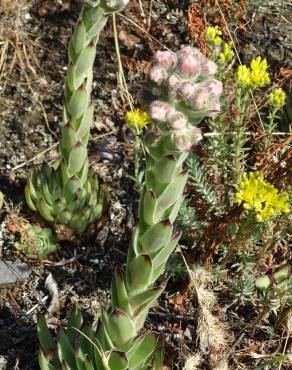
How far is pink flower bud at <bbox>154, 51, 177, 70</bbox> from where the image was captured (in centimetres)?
179

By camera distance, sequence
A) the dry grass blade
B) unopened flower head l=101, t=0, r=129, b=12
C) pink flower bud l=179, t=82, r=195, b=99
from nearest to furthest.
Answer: pink flower bud l=179, t=82, r=195, b=99 → unopened flower head l=101, t=0, r=129, b=12 → the dry grass blade

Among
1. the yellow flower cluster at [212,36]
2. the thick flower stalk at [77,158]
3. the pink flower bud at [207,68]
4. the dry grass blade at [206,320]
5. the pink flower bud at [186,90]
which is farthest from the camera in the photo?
the yellow flower cluster at [212,36]

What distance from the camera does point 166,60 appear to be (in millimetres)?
1792

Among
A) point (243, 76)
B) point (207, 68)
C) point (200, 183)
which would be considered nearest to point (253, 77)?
point (243, 76)

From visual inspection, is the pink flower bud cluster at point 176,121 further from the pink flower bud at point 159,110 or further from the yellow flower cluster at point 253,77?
the yellow flower cluster at point 253,77

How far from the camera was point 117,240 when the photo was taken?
341 cm

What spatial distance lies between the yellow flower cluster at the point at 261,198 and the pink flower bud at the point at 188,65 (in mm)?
1030

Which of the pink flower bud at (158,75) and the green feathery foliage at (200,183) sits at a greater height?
the pink flower bud at (158,75)

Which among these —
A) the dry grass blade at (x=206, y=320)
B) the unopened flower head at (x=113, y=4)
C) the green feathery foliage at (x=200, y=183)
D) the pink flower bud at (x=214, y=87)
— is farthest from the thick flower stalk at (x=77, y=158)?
the pink flower bud at (x=214, y=87)

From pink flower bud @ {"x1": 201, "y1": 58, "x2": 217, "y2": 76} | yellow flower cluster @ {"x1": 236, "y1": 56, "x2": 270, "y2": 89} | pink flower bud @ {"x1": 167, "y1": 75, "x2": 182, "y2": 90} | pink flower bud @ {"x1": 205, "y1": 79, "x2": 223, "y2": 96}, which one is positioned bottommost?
yellow flower cluster @ {"x1": 236, "y1": 56, "x2": 270, "y2": 89}

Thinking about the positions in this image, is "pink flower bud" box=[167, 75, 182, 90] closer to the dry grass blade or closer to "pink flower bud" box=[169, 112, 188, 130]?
"pink flower bud" box=[169, 112, 188, 130]

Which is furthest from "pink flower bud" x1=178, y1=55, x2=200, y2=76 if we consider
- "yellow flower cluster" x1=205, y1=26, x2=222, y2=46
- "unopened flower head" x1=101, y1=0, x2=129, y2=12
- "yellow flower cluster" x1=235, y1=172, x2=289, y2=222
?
"yellow flower cluster" x1=205, y1=26, x2=222, y2=46

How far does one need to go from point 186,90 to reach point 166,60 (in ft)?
0.46

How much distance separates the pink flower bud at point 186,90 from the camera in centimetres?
171
